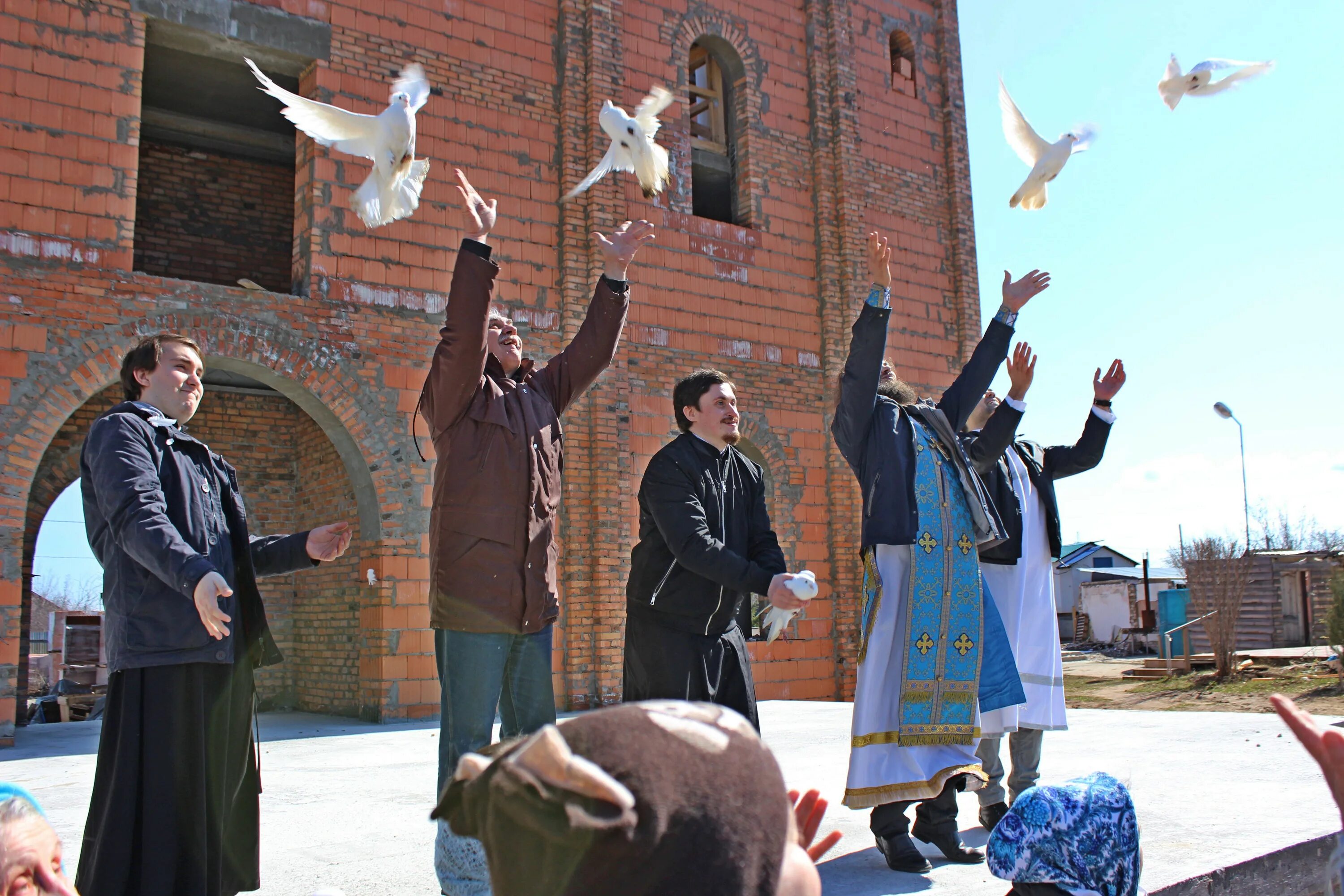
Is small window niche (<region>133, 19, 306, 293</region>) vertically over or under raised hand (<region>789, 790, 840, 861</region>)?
over

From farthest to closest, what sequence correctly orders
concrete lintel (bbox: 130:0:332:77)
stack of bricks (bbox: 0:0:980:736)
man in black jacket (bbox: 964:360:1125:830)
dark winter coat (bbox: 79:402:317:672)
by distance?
concrete lintel (bbox: 130:0:332:77) → stack of bricks (bbox: 0:0:980:736) → man in black jacket (bbox: 964:360:1125:830) → dark winter coat (bbox: 79:402:317:672)

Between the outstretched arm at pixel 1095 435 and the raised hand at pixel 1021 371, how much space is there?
634 millimetres

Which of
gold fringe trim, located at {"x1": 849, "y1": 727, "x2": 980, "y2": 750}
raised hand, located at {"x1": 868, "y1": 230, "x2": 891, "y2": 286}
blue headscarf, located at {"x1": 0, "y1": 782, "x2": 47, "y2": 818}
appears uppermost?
raised hand, located at {"x1": 868, "y1": 230, "x2": 891, "y2": 286}

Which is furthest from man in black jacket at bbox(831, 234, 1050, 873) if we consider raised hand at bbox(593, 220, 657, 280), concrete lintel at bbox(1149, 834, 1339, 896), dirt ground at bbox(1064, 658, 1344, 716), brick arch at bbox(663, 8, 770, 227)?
dirt ground at bbox(1064, 658, 1344, 716)

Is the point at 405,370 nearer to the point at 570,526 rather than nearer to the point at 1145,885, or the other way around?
the point at 570,526

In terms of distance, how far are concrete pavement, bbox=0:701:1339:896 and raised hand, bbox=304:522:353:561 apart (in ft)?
3.36

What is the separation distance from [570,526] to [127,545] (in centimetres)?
760

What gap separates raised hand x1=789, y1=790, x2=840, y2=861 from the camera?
1.38 metres

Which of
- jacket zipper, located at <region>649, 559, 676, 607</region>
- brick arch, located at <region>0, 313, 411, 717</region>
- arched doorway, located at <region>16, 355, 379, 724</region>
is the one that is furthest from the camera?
arched doorway, located at <region>16, 355, 379, 724</region>

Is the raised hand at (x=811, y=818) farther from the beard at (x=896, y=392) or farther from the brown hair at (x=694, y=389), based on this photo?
the beard at (x=896, y=392)

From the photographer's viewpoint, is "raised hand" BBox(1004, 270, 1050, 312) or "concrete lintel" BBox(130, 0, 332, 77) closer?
"raised hand" BBox(1004, 270, 1050, 312)

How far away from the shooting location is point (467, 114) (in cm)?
999

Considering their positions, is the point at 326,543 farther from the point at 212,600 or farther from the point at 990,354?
the point at 990,354

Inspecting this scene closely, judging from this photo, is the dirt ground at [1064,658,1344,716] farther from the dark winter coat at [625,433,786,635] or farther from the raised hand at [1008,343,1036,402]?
the dark winter coat at [625,433,786,635]
